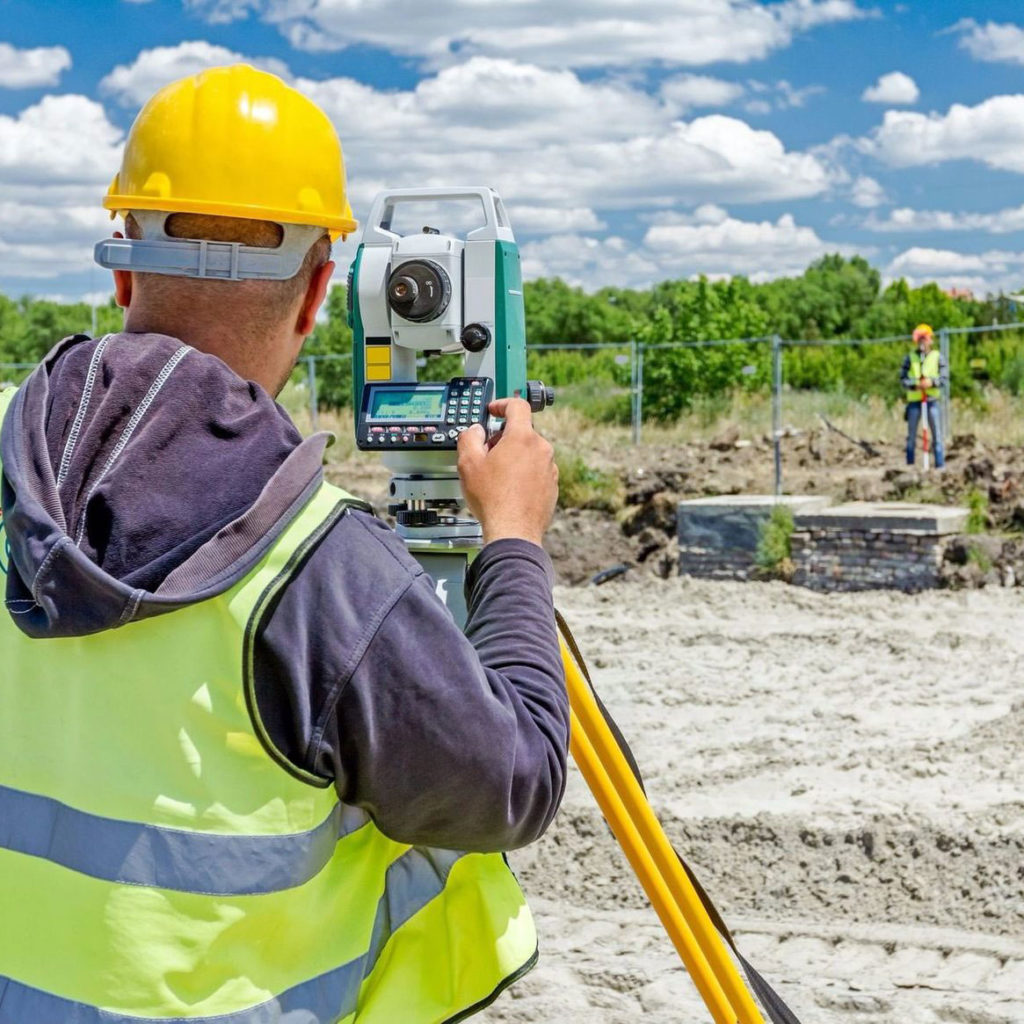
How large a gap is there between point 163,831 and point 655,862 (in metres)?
0.93

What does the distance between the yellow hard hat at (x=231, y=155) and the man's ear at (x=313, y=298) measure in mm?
45

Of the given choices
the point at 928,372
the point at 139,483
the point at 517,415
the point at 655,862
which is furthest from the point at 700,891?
the point at 928,372

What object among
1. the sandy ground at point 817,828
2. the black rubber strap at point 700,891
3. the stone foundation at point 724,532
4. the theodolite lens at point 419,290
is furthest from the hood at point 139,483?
the stone foundation at point 724,532

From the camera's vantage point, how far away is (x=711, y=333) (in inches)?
893

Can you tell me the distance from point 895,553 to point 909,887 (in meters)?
4.55

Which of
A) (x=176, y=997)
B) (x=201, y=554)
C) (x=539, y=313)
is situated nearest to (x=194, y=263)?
(x=201, y=554)

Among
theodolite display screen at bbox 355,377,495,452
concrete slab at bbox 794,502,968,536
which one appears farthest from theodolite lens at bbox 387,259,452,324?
concrete slab at bbox 794,502,968,536

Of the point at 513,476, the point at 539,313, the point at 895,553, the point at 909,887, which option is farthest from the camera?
the point at 539,313

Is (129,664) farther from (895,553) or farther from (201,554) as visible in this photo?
(895,553)

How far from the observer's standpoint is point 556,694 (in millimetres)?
1271

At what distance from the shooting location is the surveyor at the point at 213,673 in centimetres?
114

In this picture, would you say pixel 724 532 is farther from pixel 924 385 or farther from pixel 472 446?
pixel 472 446

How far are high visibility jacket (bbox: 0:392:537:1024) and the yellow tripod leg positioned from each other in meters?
0.66

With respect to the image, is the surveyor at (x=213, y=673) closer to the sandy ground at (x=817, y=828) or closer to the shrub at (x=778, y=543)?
the sandy ground at (x=817, y=828)
